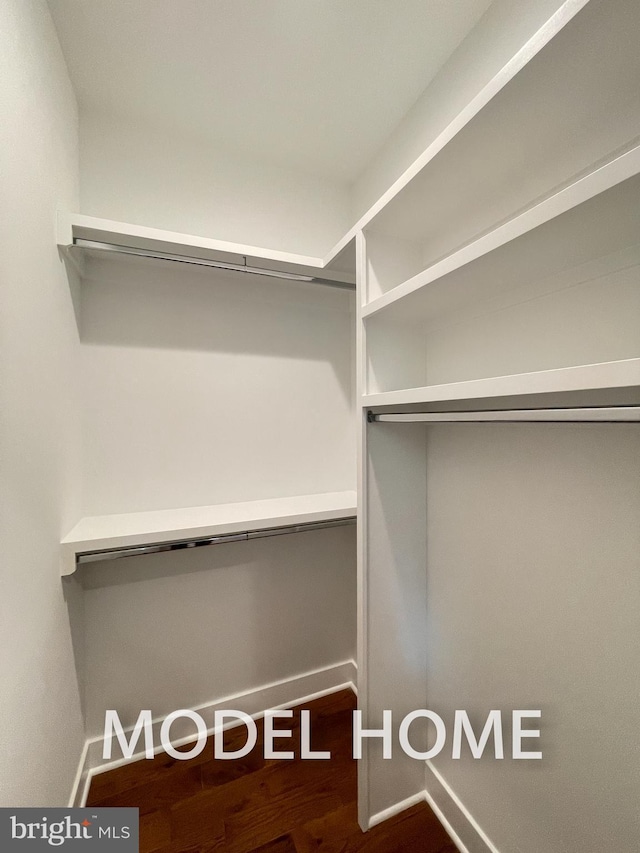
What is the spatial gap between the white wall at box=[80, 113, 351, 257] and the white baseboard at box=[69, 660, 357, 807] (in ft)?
6.90

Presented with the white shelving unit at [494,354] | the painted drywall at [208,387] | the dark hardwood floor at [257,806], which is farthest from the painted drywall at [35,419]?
the white shelving unit at [494,354]

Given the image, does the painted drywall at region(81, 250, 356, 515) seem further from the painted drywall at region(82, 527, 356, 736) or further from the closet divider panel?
the closet divider panel

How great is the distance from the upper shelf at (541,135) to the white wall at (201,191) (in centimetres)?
72

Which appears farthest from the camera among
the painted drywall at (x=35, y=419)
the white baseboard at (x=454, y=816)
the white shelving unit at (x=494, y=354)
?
the white baseboard at (x=454, y=816)

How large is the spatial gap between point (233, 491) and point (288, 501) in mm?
260

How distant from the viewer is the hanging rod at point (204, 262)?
1184mm

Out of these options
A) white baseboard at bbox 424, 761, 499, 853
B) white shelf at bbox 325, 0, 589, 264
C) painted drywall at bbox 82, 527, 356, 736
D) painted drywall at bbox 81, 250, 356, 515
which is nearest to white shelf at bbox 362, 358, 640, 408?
white shelf at bbox 325, 0, 589, 264

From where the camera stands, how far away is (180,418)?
4.93ft

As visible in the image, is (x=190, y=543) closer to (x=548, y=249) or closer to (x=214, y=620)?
(x=214, y=620)

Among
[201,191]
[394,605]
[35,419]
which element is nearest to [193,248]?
[201,191]

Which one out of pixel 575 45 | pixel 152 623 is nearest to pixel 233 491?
pixel 152 623

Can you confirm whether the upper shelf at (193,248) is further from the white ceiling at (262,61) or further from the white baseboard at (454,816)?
the white baseboard at (454,816)

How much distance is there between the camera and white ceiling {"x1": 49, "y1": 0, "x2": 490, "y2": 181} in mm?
1029

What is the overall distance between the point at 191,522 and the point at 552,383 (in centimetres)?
123
